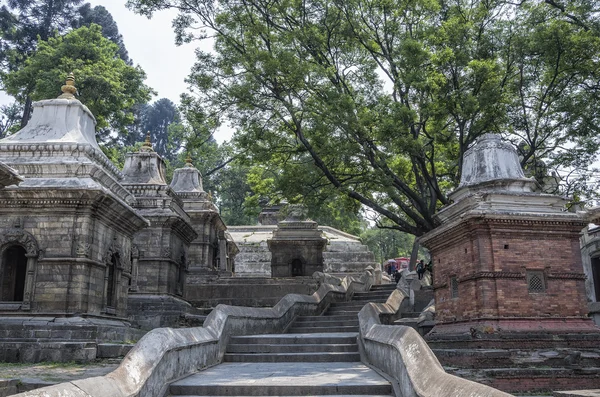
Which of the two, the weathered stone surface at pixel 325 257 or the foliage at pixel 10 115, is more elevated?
the foliage at pixel 10 115

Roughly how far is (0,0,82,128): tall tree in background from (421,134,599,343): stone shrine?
104 feet

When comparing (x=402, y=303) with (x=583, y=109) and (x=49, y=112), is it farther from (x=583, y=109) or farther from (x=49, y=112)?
(x=49, y=112)

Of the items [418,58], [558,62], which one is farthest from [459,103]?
[558,62]

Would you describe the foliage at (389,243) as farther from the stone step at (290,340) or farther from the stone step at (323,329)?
the stone step at (290,340)

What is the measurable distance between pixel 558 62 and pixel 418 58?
3851mm

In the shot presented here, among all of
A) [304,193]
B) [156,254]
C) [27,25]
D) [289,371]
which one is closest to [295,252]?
[156,254]

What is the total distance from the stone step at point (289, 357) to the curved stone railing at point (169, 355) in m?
0.30

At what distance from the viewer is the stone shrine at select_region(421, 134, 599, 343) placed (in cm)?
1073

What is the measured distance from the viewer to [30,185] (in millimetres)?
11031

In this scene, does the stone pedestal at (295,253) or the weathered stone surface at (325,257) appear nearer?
the stone pedestal at (295,253)

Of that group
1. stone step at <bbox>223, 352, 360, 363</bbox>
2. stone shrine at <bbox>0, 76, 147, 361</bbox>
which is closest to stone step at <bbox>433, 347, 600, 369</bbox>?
stone step at <bbox>223, 352, 360, 363</bbox>

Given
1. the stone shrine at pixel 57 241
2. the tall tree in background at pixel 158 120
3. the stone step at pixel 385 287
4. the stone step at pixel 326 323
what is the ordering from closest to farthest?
the stone shrine at pixel 57 241
the stone step at pixel 326 323
the stone step at pixel 385 287
the tall tree in background at pixel 158 120

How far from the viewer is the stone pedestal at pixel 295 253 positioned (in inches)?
1030

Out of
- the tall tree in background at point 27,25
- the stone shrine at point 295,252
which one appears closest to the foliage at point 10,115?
the tall tree in background at point 27,25
